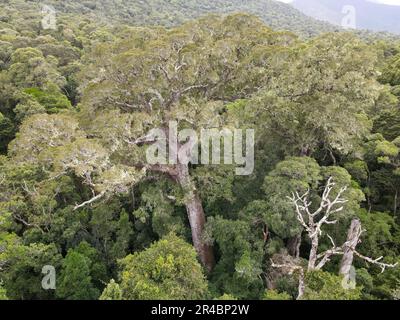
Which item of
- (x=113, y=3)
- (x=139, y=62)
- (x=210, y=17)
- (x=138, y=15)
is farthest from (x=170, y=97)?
(x=113, y=3)

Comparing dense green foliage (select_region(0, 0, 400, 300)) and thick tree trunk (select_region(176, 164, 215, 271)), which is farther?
thick tree trunk (select_region(176, 164, 215, 271))

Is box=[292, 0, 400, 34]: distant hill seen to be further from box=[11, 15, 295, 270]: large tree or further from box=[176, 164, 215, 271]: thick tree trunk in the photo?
box=[176, 164, 215, 271]: thick tree trunk

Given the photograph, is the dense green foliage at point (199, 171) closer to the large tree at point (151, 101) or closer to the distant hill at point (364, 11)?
the large tree at point (151, 101)

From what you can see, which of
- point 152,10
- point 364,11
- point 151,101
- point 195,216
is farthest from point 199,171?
point 364,11

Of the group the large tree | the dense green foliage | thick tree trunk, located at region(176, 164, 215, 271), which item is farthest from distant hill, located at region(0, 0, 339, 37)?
thick tree trunk, located at region(176, 164, 215, 271)

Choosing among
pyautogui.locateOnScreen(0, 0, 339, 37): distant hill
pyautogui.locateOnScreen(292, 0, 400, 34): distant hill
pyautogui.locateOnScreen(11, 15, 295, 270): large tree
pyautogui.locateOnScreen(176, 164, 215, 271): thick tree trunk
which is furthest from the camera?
pyautogui.locateOnScreen(292, 0, 400, 34): distant hill
